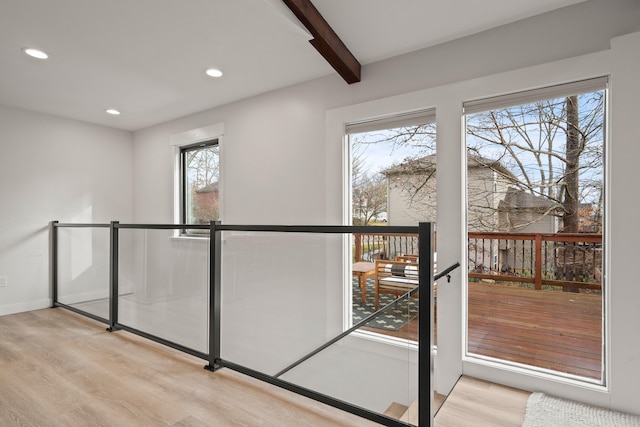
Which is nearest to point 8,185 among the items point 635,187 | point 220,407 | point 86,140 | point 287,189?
point 86,140

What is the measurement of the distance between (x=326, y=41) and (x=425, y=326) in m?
1.87

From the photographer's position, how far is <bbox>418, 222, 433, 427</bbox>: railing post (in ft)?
4.94

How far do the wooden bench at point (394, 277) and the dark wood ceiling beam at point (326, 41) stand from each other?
1.47m

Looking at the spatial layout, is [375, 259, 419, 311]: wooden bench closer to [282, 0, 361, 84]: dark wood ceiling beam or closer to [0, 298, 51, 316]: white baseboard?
[282, 0, 361, 84]: dark wood ceiling beam

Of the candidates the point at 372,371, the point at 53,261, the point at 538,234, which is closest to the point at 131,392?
the point at 372,371

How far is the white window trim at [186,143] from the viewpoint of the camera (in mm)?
3824

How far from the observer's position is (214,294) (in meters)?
2.34

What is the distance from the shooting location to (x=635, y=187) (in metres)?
1.86

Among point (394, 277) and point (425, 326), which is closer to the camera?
point (425, 326)

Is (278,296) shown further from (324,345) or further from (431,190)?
(431,190)

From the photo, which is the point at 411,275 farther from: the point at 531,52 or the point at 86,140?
the point at 86,140

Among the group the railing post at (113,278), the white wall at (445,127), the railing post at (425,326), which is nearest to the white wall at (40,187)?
the railing post at (113,278)

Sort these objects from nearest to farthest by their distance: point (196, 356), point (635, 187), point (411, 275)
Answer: point (411, 275) < point (635, 187) < point (196, 356)

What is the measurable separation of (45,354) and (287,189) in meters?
2.23
